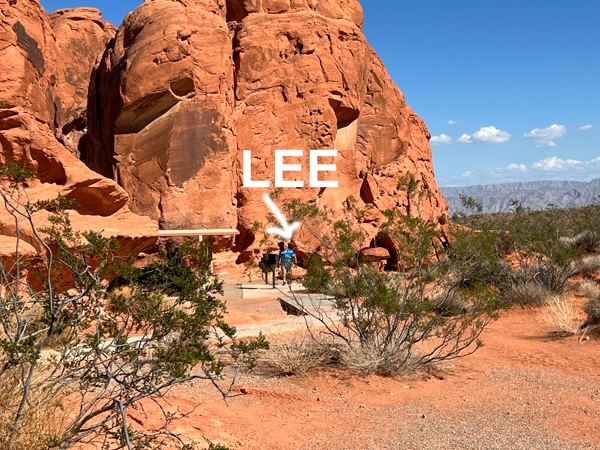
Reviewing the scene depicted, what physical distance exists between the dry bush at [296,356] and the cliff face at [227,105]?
43.6 feet

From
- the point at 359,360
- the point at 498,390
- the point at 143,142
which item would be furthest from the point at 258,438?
the point at 143,142

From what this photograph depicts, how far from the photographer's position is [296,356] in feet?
22.3

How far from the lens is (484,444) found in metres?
4.46

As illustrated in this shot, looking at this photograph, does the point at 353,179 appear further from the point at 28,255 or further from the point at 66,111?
the point at 28,255

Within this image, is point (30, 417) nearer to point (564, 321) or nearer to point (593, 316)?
point (564, 321)

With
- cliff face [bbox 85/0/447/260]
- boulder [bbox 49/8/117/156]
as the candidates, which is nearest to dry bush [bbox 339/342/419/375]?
cliff face [bbox 85/0/447/260]

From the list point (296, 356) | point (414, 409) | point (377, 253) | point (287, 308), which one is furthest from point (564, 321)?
point (377, 253)

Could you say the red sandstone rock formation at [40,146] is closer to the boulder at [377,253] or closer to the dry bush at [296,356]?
the dry bush at [296,356]

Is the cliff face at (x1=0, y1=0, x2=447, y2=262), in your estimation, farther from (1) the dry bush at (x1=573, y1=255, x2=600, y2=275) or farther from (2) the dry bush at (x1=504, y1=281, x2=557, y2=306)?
(2) the dry bush at (x1=504, y1=281, x2=557, y2=306)

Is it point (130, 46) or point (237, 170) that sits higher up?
point (130, 46)

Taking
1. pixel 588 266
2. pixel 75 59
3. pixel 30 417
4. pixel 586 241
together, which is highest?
pixel 75 59

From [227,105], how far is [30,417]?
18.8 meters

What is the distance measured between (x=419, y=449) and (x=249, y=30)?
20.4m

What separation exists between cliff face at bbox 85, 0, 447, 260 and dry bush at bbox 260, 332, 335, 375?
43.6 ft
